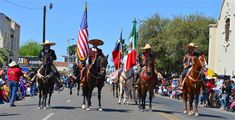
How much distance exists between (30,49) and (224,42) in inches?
2870

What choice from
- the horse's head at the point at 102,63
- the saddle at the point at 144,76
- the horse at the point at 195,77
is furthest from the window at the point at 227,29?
the horse's head at the point at 102,63

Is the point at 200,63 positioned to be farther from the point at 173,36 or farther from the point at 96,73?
the point at 173,36

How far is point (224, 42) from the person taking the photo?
52.6 meters

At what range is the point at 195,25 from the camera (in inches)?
2731

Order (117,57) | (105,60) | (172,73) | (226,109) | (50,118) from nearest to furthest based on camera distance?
(50,118), (105,60), (117,57), (226,109), (172,73)

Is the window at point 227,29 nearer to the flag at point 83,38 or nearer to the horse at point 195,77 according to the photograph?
the flag at point 83,38

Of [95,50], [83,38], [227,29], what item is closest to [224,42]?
[227,29]

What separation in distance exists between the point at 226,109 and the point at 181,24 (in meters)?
38.8

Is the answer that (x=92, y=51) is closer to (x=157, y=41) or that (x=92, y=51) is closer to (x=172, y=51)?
(x=172, y=51)

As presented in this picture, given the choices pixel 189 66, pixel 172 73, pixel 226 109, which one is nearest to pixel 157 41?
pixel 172 73

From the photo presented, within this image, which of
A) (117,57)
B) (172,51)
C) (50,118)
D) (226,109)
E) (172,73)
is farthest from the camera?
(172,73)

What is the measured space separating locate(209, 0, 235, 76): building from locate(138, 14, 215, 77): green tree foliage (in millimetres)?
8921

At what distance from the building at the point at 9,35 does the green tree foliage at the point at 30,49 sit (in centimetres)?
4114

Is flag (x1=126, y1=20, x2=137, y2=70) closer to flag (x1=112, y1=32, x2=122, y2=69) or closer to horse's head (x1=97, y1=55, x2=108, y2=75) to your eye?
flag (x1=112, y1=32, x2=122, y2=69)
